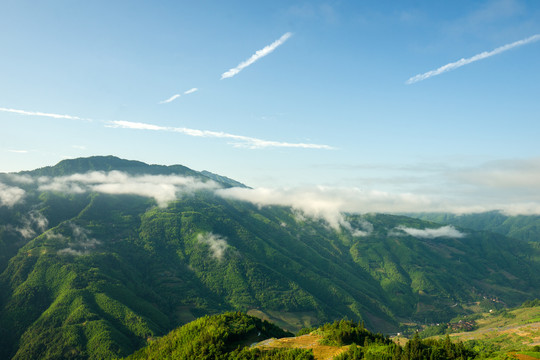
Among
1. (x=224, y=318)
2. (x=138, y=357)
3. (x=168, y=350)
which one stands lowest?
(x=138, y=357)

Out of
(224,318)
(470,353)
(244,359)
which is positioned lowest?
(224,318)

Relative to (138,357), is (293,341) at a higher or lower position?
higher

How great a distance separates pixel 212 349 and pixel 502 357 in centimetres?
9387

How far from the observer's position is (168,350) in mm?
162875

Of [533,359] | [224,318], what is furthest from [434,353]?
[224,318]

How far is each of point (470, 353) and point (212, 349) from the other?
287 ft

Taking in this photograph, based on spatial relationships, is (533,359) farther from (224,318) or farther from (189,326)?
(189,326)

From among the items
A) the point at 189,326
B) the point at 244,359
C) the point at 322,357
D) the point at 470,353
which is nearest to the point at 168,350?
the point at 189,326

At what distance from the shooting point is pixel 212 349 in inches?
5069

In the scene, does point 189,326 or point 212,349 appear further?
point 189,326

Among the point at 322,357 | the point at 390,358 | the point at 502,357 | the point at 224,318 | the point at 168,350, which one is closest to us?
the point at 502,357

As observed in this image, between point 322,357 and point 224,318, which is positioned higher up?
point 322,357

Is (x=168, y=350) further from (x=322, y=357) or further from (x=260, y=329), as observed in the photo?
(x=322, y=357)

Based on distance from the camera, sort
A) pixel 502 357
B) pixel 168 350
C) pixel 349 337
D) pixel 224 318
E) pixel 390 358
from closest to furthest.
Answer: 1. pixel 502 357
2. pixel 390 358
3. pixel 349 337
4. pixel 168 350
5. pixel 224 318
